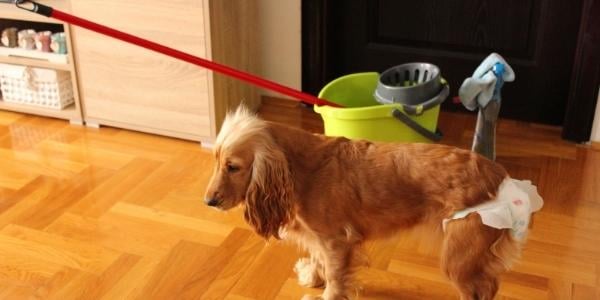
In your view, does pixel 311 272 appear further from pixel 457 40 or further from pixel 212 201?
pixel 457 40

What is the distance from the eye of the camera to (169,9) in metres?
2.54

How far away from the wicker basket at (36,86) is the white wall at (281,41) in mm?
886

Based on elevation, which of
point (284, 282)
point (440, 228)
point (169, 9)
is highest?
point (169, 9)

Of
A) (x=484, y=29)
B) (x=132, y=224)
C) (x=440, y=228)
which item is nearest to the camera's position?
→ (x=440, y=228)

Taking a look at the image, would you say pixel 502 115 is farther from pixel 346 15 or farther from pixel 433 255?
pixel 433 255

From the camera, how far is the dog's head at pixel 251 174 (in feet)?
5.28

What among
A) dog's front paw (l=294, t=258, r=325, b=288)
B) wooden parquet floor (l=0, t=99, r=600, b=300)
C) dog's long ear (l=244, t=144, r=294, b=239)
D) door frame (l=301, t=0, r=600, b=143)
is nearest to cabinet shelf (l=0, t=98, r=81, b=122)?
wooden parquet floor (l=0, t=99, r=600, b=300)

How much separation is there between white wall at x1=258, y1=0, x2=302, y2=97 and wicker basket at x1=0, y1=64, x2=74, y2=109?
89 centimetres

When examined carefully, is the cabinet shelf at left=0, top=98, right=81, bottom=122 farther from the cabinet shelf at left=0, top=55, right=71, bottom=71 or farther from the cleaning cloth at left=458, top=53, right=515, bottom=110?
the cleaning cloth at left=458, top=53, right=515, bottom=110

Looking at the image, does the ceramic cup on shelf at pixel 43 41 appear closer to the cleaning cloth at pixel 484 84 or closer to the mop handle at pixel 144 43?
the mop handle at pixel 144 43

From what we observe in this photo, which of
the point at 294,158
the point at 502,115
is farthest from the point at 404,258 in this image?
the point at 502,115

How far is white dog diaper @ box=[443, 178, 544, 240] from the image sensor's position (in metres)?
1.56

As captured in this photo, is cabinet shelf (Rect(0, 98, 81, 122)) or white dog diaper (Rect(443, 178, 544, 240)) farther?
cabinet shelf (Rect(0, 98, 81, 122))

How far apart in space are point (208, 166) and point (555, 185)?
129 centimetres
